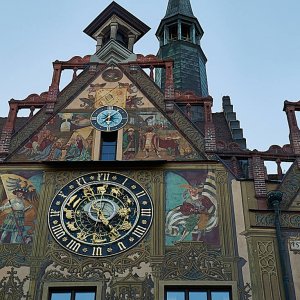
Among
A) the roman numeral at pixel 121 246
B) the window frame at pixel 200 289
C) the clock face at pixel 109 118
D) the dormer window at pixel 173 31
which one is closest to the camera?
the window frame at pixel 200 289

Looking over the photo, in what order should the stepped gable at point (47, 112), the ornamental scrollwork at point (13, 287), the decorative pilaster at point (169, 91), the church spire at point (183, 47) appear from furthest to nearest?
the church spire at point (183, 47) < the decorative pilaster at point (169, 91) < the stepped gable at point (47, 112) < the ornamental scrollwork at point (13, 287)

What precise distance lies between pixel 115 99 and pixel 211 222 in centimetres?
345

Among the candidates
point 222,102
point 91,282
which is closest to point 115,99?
point 91,282

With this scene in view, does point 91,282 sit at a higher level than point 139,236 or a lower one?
lower

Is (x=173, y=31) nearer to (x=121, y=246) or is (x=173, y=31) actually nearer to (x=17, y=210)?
(x=17, y=210)

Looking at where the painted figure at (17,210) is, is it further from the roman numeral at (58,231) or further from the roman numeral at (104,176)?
the roman numeral at (104,176)

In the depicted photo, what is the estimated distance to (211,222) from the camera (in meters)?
10.9

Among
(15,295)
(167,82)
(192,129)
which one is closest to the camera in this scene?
(15,295)

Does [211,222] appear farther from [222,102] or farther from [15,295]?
[222,102]

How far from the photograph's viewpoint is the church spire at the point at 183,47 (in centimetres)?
1930

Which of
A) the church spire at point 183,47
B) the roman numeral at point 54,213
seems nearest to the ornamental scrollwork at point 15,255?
the roman numeral at point 54,213

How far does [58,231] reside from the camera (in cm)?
1085

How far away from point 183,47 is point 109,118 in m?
8.84

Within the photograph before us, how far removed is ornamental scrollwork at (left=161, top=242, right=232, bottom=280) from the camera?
10.2m
